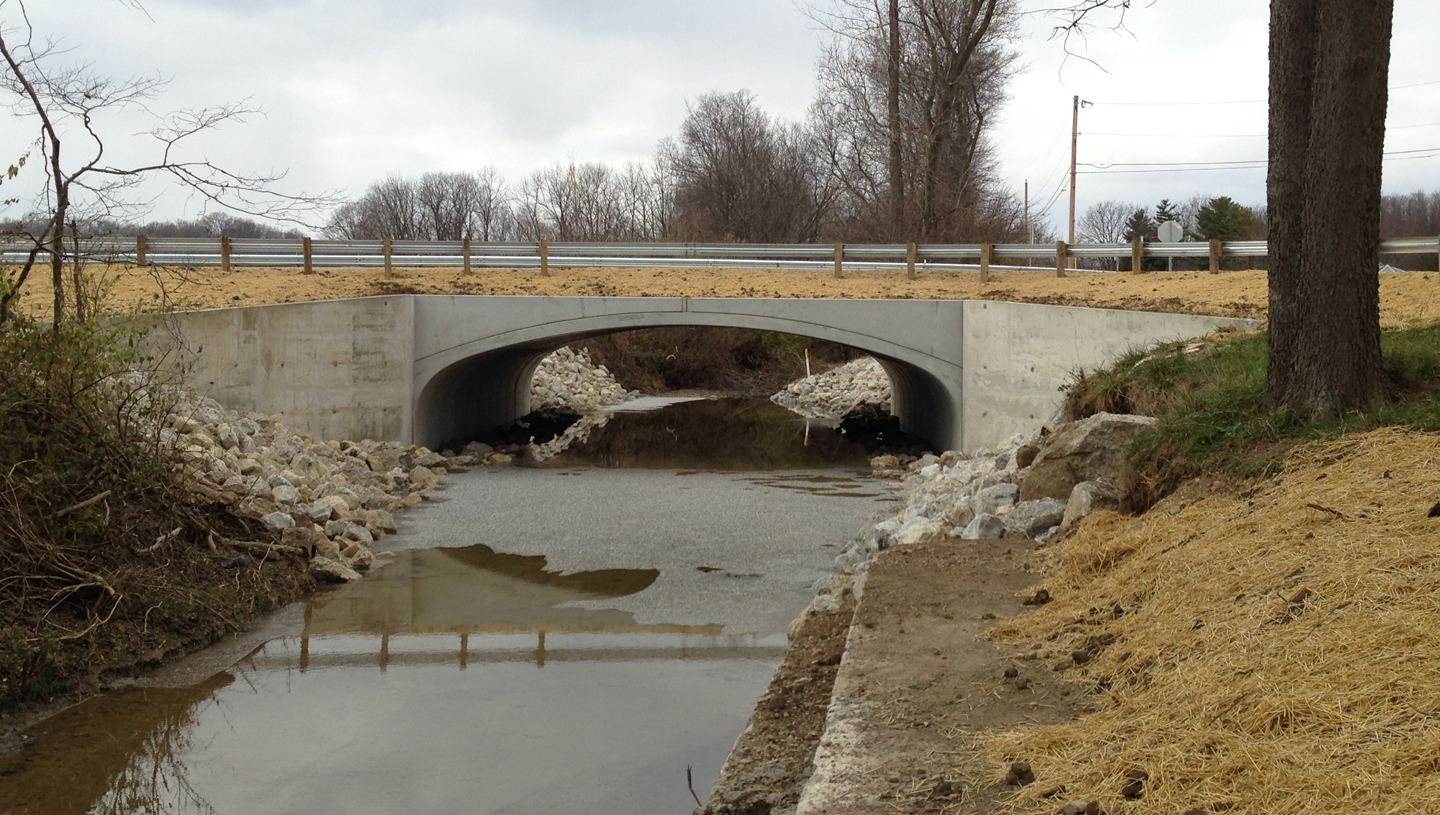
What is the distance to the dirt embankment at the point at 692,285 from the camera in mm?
17500

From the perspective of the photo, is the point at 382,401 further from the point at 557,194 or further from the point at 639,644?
the point at 557,194

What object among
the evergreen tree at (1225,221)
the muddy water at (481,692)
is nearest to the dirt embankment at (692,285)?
the muddy water at (481,692)

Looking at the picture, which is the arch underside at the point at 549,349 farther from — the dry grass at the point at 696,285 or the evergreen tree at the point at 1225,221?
the evergreen tree at the point at 1225,221

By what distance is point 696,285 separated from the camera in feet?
68.6

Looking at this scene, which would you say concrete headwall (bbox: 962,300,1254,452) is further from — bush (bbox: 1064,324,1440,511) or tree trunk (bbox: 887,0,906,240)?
tree trunk (bbox: 887,0,906,240)

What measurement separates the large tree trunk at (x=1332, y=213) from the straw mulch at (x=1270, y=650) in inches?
36.6

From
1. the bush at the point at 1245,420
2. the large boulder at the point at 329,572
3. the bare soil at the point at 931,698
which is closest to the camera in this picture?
the bare soil at the point at 931,698

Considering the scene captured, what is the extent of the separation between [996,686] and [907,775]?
90cm

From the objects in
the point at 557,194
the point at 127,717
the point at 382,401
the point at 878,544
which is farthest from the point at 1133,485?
the point at 557,194

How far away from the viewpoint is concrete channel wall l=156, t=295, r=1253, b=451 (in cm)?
1528

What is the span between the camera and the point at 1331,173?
21.1 feet

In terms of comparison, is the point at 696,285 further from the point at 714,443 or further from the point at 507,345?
the point at 507,345

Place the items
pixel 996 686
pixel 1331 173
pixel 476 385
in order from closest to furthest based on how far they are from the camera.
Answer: pixel 996 686 → pixel 1331 173 → pixel 476 385

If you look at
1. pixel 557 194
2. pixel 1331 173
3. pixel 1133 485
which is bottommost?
pixel 1133 485
